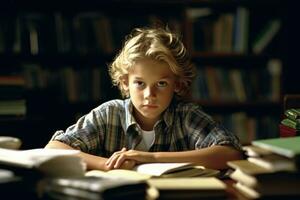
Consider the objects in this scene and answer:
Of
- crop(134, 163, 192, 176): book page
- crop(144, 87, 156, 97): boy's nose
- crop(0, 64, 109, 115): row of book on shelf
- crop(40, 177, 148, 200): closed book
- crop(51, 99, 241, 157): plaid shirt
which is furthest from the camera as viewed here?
crop(0, 64, 109, 115): row of book on shelf

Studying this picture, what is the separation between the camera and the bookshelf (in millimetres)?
2910

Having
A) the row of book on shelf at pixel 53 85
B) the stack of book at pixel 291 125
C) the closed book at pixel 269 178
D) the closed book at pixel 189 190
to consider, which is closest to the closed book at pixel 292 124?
the stack of book at pixel 291 125

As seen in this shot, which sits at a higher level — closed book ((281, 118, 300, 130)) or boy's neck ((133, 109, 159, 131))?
closed book ((281, 118, 300, 130))

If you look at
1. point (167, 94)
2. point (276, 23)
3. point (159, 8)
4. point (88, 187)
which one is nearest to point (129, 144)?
point (167, 94)

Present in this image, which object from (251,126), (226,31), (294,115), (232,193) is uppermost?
(226,31)

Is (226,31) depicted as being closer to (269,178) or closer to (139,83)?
(139,83)

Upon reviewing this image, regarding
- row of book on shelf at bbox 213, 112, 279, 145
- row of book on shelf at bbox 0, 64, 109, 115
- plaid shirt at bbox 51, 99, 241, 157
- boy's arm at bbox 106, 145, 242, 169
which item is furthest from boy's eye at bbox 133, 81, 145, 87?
row of book on shelf at bbox 213, 112, 279, 145

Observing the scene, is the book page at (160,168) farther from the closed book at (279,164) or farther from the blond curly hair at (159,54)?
the blond curly hair at (159,54)

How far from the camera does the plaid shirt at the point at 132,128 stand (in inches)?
63.9

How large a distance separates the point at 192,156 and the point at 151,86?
255 mm

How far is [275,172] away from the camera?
97 centimetres

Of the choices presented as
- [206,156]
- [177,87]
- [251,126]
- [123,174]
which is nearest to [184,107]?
[177,87]

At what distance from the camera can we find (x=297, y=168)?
3.20 feet

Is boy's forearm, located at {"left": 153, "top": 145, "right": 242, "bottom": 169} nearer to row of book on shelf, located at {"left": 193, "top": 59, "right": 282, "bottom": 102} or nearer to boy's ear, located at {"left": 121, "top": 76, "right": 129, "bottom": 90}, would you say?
boy's ear, located at {"left": 121, "top": 76, "right": 129, "bottom": 90}
